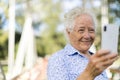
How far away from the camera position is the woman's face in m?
1.80

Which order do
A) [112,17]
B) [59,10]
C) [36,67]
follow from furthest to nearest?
[59,10], [36,67], [112,17]

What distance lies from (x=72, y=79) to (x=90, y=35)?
0.82 ft

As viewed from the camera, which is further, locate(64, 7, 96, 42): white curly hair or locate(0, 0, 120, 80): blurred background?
locate(0, 0, 120, 80): blurred background

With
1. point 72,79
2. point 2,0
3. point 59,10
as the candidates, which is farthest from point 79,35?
point 59,10

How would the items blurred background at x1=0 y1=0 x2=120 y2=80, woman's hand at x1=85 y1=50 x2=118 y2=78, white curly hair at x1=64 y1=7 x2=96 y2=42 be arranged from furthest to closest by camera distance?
blurred background at x1=0 y1=0 x2=120 y2=80, white curly hair at x1=64 y1=7 x2=96 y2=42, woman's hand at x1=85 y1=50 x2=118 y2=78

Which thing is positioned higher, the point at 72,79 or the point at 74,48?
the point at 74,48

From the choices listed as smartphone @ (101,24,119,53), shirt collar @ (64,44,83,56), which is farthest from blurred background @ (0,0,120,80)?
smartphone @ (101,24,119,53)

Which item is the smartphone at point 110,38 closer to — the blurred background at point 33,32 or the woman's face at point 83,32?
the woman's face at point 83,32

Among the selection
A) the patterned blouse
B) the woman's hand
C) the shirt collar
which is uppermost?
the woman's hand

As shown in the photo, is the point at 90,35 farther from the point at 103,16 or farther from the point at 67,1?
the point at 67,1

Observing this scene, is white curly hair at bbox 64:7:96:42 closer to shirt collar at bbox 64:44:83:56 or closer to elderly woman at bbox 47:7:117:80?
elderly woman at bbox 47:7:117:80

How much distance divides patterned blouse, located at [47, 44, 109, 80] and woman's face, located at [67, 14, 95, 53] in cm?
5

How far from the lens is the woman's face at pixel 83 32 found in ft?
5.91

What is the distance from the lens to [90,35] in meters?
1.81
